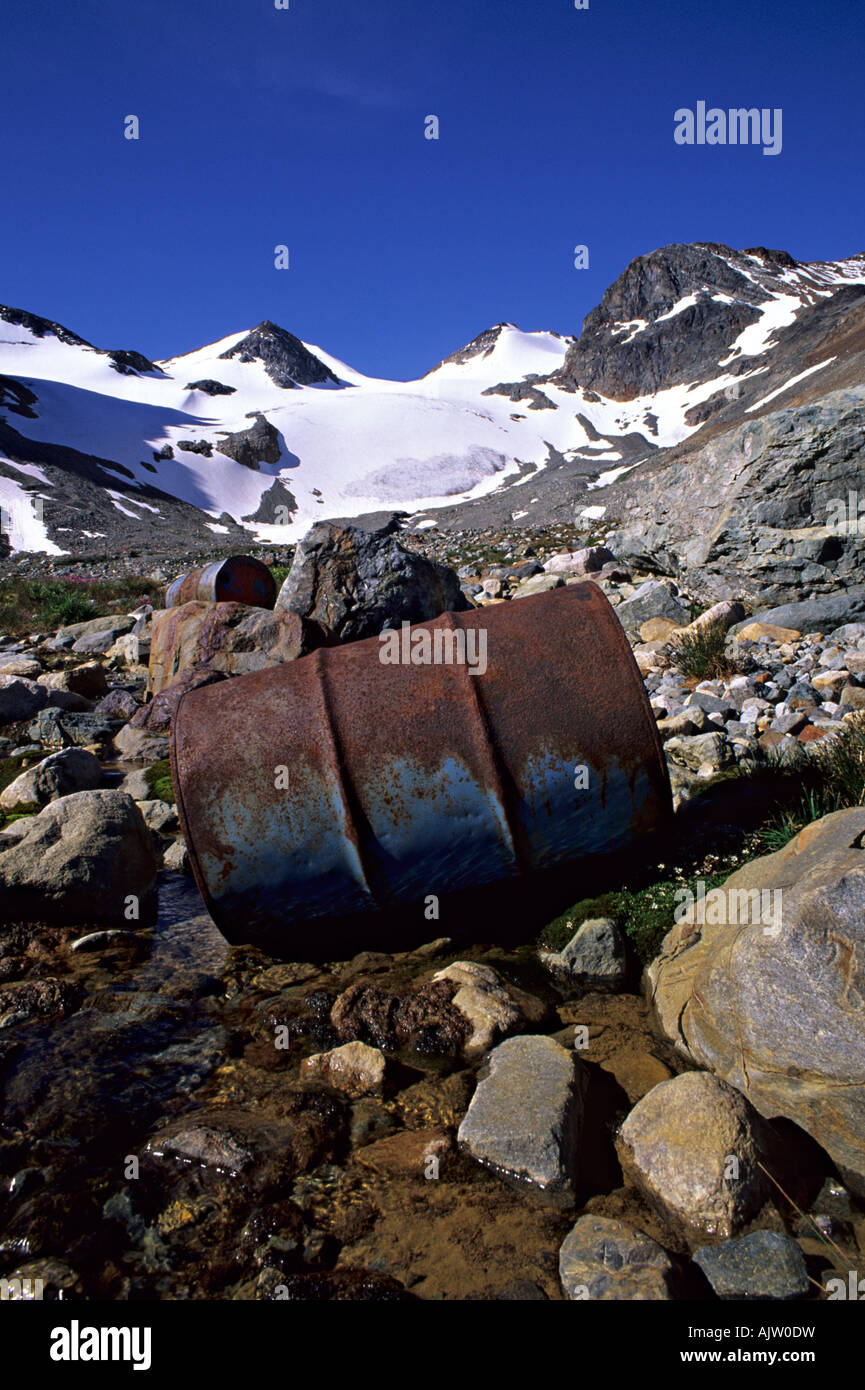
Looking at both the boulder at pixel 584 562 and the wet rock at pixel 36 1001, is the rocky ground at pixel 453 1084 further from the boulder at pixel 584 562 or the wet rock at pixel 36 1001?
the boulder at pixel 584 562

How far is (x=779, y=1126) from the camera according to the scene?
2580 mm

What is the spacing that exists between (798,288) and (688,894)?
122 meters

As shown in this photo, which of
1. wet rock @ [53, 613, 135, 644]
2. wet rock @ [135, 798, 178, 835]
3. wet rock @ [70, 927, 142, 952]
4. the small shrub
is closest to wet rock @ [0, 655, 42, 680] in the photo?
wet rock @ [53, 613, 135, 644]

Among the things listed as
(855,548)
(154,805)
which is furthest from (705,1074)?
(855,548)

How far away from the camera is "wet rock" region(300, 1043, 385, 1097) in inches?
119

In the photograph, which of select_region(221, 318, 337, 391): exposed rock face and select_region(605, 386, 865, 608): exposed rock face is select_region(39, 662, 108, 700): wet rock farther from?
select_region(221, 318, 337, 391): exposed rock face

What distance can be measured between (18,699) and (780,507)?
8.81 m

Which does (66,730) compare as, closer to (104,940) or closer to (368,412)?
(104,940)

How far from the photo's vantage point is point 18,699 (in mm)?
8242

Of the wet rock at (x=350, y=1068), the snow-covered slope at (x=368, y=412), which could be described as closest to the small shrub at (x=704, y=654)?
the wet rock at (x=350, y=1068)

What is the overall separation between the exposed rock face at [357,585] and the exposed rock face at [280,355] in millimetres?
126233

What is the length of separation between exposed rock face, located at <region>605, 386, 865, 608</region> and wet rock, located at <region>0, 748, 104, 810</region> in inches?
275

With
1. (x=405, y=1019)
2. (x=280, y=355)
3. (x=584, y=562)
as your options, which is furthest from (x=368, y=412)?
→ (x=405, y=1019)

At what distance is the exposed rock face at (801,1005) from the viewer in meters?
2.45
